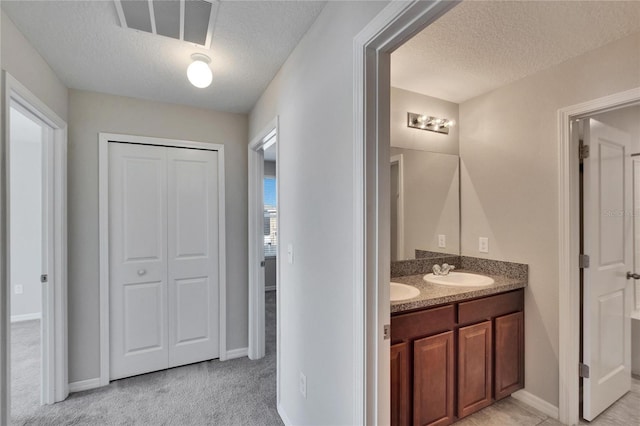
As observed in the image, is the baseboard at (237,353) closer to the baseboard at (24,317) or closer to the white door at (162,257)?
the white door at (162,257)

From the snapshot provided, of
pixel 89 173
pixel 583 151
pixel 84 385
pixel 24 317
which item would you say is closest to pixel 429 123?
pixel 583 151

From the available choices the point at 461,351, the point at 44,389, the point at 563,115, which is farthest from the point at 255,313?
the point at 563,115

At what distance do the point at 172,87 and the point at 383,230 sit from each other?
7.10ft

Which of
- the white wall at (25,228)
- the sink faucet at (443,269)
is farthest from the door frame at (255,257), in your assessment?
the white wall at (25,228)

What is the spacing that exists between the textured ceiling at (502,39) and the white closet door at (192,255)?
1.94m

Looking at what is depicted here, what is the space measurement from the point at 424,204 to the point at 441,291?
887mm

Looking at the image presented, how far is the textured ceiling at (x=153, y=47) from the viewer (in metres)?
1.50

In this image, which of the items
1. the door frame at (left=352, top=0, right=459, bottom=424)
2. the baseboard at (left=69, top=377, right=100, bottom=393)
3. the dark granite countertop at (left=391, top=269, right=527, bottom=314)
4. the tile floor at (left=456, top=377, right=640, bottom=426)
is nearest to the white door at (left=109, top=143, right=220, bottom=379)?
the baseboard at (left=69, top=377, right=100, bottom=393)

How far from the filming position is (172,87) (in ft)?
7.84

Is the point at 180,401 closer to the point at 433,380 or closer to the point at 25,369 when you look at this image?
the point at 25,369

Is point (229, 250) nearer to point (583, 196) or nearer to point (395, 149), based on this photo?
point (395, 149)

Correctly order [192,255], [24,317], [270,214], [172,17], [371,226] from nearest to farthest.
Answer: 1. [371,226]
2. [172,17]
3. [192,255]
4. [24,317]
5. [270,214]

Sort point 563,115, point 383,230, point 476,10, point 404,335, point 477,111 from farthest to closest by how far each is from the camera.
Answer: point 477,111 < point 563,115 < point 404,335 < point 476,10 < point 383,230

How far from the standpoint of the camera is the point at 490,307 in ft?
6.53
